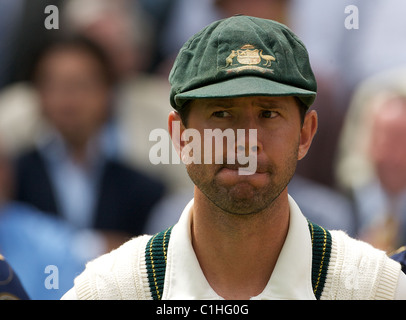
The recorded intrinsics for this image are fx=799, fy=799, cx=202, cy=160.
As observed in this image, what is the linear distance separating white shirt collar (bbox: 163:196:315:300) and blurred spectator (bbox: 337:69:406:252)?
1410 millimetres

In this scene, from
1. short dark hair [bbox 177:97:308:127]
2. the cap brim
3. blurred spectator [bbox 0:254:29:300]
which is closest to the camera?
the cap brim

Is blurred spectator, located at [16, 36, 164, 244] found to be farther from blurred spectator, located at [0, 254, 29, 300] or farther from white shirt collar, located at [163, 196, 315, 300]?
white shirt collar, located at [163, 196, 315, 300]

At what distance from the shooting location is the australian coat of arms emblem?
1886 millimetres

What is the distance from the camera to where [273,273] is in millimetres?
2004

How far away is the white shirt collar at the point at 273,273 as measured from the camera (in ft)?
6.52

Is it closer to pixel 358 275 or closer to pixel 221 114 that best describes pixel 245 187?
pixel 221 114

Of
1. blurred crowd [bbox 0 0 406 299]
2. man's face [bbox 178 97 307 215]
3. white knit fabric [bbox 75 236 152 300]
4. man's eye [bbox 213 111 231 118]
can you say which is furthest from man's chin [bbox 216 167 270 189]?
blurred crowd [bbox 0 0 406 299]

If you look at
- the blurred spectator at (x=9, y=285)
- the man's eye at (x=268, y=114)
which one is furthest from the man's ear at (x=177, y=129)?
the blurred spectator at (x=9, y=285)

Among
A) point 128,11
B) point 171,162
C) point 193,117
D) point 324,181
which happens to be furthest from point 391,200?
point 193,117

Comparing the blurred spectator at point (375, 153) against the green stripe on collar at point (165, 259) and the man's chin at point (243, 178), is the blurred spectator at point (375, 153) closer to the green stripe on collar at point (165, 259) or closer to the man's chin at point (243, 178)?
the green stripe on collar at point (165, 259)

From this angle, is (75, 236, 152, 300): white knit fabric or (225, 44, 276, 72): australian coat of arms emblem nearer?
(225, 44, 276, 72): australian coat of arms emblem

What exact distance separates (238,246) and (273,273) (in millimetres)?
111

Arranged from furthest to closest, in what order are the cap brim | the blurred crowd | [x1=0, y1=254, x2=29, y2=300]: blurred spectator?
the blurred crowd, [x1=0, y1=254, x2=29, y2=300]: blurred spectator, the cap brim
